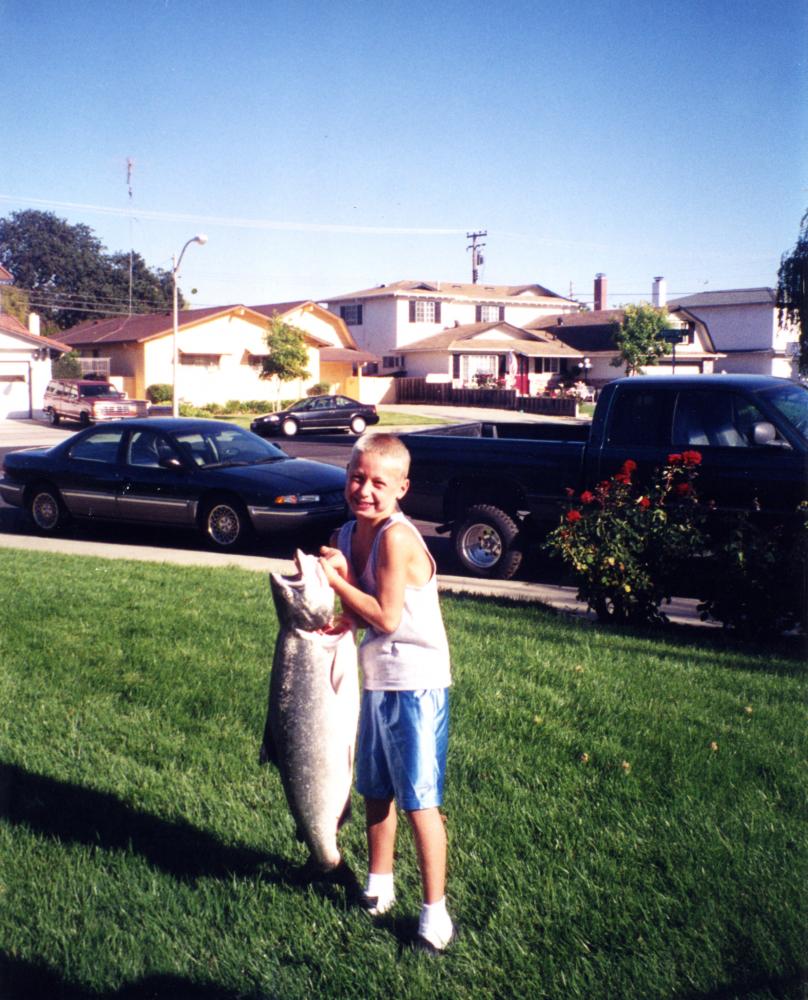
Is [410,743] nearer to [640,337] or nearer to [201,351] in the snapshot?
[201,351]

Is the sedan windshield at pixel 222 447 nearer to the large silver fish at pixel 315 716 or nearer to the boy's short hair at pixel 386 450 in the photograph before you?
the boy's short hair at pixel 386 450

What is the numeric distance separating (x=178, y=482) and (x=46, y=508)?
210 centimetres

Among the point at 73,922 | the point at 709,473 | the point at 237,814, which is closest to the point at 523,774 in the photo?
the point at 237,814

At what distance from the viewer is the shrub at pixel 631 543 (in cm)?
714

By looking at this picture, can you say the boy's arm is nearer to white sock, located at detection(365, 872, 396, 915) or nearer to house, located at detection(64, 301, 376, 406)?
white sock, located at detection(365, 872, 396, 915)

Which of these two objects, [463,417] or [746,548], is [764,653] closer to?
[746,548]

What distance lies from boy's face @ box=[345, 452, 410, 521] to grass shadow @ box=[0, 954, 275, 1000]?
142cm

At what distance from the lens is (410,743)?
309 centimetres

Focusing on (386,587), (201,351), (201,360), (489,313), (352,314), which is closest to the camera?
(386,587)

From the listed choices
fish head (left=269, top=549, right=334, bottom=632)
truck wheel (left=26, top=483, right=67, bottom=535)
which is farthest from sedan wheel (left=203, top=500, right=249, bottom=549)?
fish head (left=269, top=549, right=334, bottom=632)

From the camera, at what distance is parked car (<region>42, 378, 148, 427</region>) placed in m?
36.3

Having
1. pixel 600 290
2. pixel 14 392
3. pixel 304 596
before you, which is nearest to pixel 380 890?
pixel 304 596

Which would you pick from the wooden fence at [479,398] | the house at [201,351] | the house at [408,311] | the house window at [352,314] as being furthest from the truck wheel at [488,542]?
the house window at [352,314]

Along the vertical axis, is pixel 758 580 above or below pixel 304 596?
below
